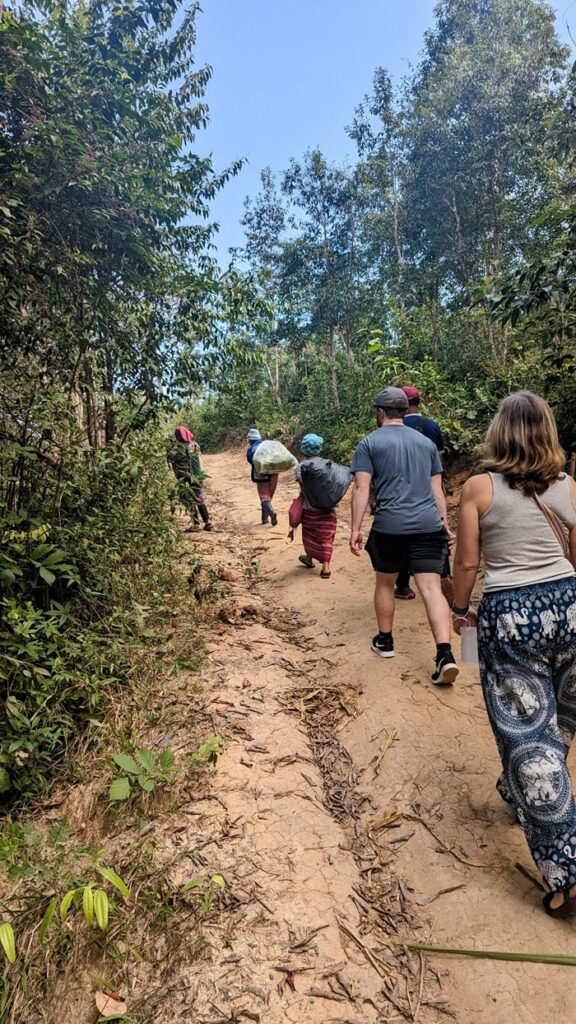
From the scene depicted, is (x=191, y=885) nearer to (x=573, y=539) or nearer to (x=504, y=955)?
(x=504, y=955)

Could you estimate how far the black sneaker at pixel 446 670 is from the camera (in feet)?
10.2

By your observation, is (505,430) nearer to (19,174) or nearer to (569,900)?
(569,900)

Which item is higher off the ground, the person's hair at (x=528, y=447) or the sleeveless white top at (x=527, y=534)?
the person's hair at (x=528, y=447)

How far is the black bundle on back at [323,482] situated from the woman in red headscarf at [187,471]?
1132 mm

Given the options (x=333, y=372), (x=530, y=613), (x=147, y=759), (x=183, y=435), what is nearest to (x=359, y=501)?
(x=530, y=613)

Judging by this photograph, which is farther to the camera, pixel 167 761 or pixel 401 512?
pixel 401 512

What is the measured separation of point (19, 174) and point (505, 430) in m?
3.02

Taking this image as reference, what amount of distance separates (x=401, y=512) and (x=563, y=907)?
6.96 ft

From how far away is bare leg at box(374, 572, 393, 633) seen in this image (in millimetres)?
3428

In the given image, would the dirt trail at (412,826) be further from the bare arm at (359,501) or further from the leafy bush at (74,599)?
the bare arm at (359,501)

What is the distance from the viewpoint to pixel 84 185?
10.1ft

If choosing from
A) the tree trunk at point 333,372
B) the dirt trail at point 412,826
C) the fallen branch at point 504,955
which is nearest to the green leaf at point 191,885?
the dirt trail at point 412,826

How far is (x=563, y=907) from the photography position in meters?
1.76

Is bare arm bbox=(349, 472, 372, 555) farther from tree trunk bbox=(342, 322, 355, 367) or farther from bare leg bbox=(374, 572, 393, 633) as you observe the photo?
tree trunk bbox=(342, 322, 355, 367)
